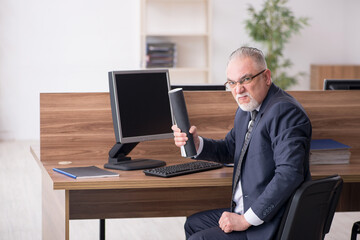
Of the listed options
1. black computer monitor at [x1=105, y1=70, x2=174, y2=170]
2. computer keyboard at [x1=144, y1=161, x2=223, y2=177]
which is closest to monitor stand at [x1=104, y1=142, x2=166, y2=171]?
black computer monitor at [x1=105, y1=70, x2=174, y2=170]

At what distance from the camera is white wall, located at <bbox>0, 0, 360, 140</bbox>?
7.41 meters

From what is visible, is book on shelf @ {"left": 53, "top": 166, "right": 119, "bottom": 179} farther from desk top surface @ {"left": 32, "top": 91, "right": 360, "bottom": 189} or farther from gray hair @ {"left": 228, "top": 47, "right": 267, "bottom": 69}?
gray hair @ {"left": 228, "top": 47, "right": 267, "bottom": 69}

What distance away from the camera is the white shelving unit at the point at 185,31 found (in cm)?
773

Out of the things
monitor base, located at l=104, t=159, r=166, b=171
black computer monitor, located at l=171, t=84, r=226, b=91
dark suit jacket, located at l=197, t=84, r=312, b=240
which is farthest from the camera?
black computer monitor, located at l=171, t=84, r=226, b=91

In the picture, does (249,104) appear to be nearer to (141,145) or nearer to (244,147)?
(244,147)

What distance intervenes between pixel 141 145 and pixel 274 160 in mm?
911

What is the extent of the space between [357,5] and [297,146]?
6.65 metres

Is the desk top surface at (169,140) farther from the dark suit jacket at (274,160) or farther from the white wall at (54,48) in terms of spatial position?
the white wall at (54,48)

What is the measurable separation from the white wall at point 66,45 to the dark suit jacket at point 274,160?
5.53m

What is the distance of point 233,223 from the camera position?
2.24m

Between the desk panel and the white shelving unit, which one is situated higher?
the white shelving unit

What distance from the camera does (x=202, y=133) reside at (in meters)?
2.99

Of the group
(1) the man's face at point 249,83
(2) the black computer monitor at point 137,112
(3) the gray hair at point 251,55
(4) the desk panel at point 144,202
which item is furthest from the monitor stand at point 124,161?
(3) the gray hair at point 251,55

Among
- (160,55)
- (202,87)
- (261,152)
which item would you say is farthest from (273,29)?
(261,152)
